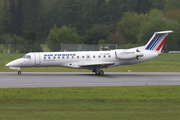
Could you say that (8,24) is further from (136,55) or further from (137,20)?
(136,55)

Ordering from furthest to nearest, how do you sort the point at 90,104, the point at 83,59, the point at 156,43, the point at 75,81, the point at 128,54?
the point at 156,43 < the point at 83,59 < the point at 128,54 < the point at 75,81 < the point at 90,104

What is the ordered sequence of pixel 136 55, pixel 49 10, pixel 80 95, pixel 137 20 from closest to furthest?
Answer: pixel 80 95 → pixel 136 55 → pixel 137 20 → pixel 49 10

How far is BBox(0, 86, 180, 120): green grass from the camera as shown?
40.3ft

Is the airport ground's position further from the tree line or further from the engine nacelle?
the tree line

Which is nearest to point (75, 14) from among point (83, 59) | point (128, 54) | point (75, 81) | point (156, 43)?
point (156, 43)

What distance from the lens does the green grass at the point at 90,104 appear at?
12.3 meters

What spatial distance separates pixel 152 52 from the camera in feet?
104

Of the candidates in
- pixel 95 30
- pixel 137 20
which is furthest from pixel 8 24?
pixel 137 20

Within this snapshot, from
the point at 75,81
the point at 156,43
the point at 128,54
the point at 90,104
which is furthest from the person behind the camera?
the point at 156,43

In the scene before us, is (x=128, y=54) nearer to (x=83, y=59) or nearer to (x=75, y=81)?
(x=83, y=59)

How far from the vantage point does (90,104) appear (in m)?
14.7

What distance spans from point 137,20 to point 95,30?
19253mm

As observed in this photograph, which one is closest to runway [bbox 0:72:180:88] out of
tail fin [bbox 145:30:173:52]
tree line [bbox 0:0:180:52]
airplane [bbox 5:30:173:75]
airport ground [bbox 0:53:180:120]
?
airplane [bbox 5:30:173:75]

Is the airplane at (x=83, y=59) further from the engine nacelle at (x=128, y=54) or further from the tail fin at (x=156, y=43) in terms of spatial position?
the tail fin at (x=156, y=43)
